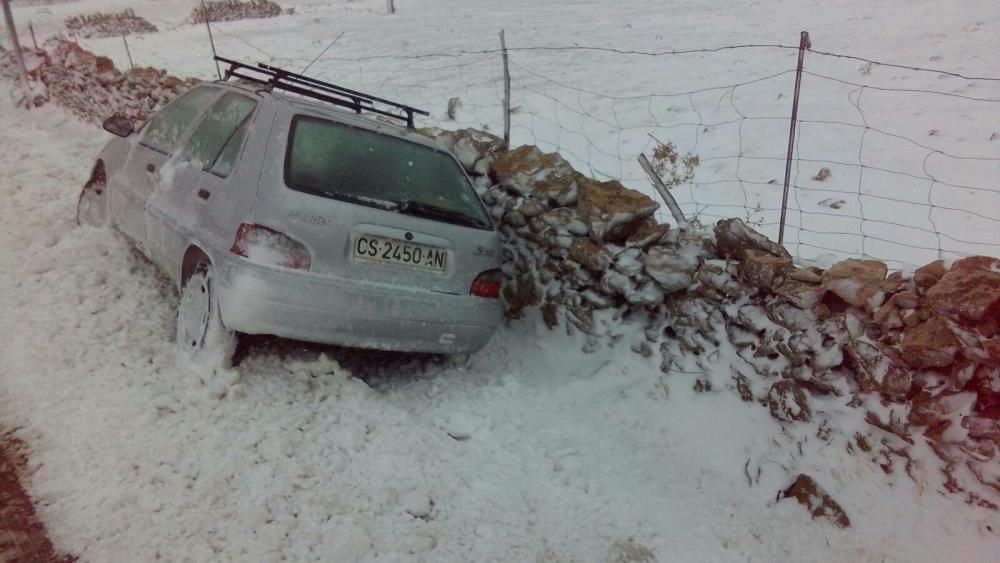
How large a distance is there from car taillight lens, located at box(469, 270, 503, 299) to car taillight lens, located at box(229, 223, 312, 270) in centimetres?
106

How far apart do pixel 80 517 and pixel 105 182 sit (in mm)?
3348

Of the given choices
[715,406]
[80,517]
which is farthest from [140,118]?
[715,406]

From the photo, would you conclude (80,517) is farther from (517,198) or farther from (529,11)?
(529,11)

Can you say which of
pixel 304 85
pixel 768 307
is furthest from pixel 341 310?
pixel 768 307

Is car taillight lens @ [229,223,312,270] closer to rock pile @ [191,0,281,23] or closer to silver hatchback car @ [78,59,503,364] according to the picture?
silver hatchback car @ [78,59,503,364]

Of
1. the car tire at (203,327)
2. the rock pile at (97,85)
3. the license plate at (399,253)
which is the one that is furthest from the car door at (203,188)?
the rock pile at (97,85)

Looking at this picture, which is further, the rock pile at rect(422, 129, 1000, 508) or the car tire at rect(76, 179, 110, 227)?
→ the car tire at rect(76, 179, 110, 227)

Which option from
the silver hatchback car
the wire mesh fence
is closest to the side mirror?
the silver hatchback car

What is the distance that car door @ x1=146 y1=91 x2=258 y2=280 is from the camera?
3.35 metres

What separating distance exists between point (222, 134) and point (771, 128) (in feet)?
23.3

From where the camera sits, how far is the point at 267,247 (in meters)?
3.14

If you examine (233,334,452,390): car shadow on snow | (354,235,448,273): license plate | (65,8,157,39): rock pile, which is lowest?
(233,334,452,390): car shadow on snow

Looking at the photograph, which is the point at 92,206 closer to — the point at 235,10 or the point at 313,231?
the point at 313,231

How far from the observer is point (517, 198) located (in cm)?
478
